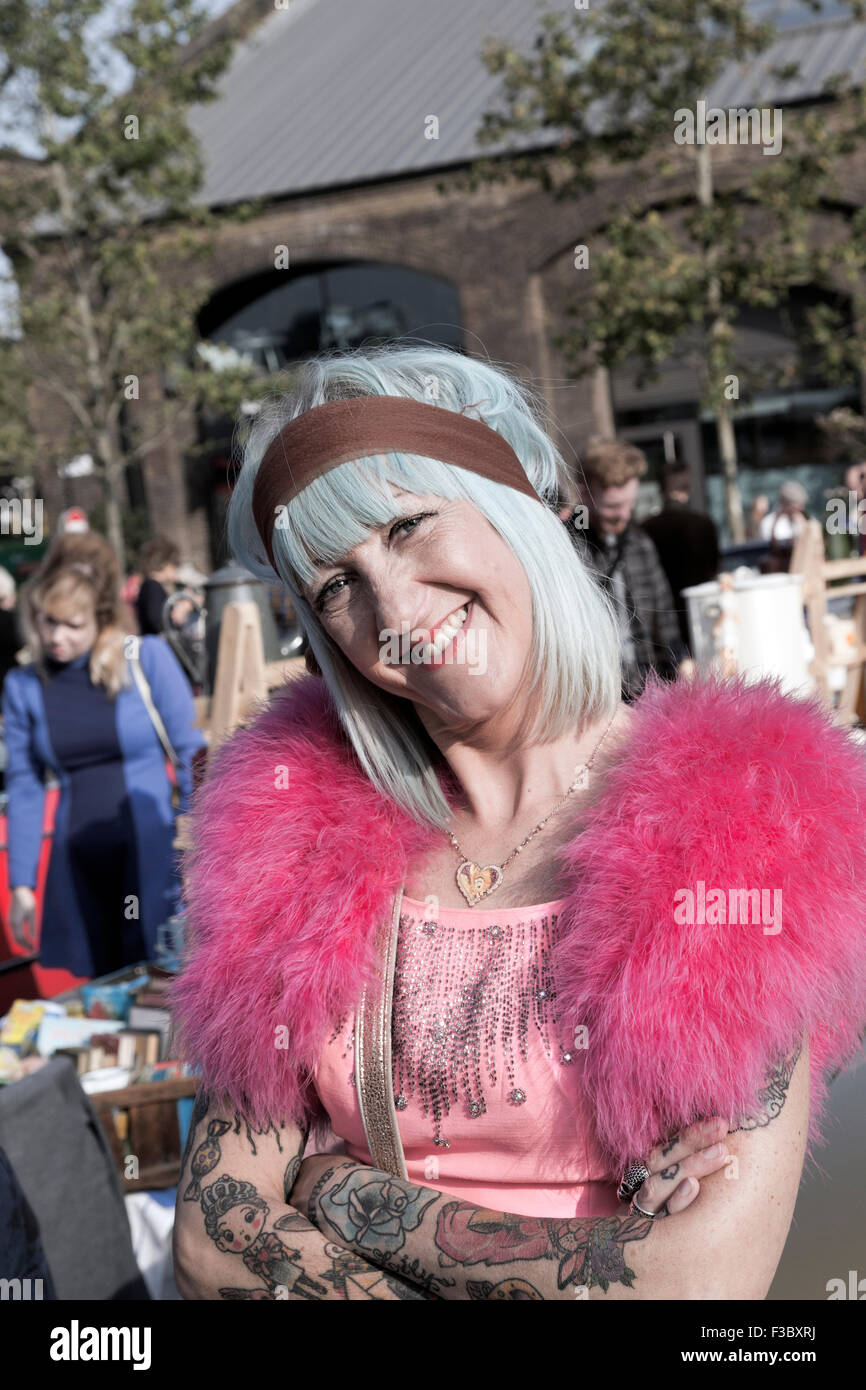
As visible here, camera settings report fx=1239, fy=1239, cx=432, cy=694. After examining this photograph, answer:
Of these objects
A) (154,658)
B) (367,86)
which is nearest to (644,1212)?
(154,658)

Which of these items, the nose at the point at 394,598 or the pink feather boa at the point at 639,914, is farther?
the nose at the point at 394,598

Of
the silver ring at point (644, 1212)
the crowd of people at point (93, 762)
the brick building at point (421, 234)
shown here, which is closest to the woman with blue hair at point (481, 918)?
the silver ring at point (644, 1212)

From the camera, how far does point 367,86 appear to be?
2164 cm

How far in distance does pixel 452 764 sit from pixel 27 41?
1263 centimetres

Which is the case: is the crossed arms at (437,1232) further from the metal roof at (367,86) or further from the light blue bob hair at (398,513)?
the metal roof at (367,86)

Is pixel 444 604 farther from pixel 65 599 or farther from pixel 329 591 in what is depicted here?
pixel 65 599

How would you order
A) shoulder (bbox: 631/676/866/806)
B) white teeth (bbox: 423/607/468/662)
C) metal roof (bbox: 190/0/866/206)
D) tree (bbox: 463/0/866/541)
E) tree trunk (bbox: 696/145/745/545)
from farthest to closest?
1. metal roof (bbox: 190/0/866/206)
2. tree trunk (bbox: 696/145/745/545)
3. tree (bbox: 463/0/866/541)
4. white teeth (bbox: 423/607/468/662)
5. shoulder (bbox: 631/676/866/806)

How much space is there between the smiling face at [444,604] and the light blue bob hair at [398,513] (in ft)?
0.06

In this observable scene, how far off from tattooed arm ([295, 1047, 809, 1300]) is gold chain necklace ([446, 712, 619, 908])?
1.28 feet

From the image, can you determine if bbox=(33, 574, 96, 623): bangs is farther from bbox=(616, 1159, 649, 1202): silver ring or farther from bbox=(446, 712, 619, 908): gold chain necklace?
bbox=(616, 1159, 649, 1202): silver ring

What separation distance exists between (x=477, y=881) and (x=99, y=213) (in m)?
13.4

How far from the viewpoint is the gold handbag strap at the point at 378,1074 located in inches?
60.7

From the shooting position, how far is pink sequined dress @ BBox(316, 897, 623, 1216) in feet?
4.84

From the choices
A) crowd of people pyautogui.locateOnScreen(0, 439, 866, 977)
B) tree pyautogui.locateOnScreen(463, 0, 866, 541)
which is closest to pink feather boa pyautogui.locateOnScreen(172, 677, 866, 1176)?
crowd of people pyautogui.locateOnScreen(0, 439, 866, 977)
